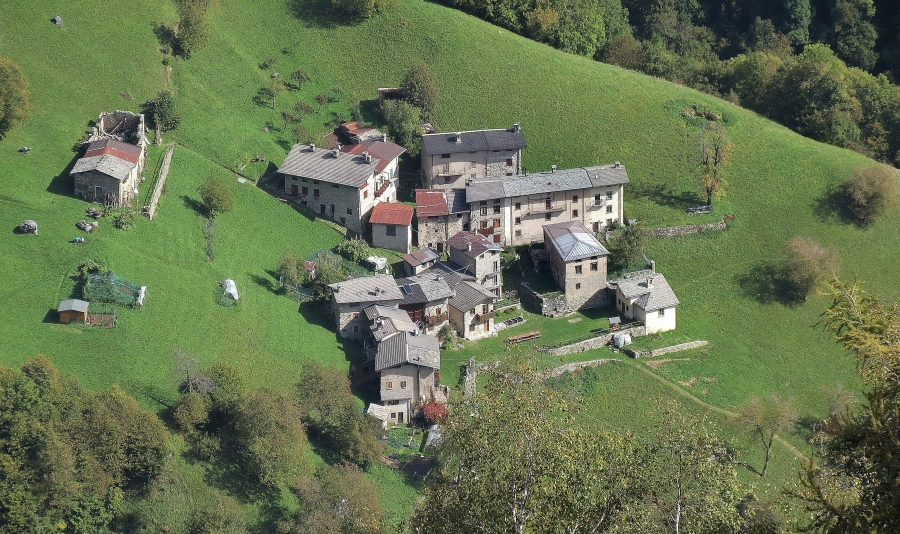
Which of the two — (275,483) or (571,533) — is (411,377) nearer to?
(275,483)

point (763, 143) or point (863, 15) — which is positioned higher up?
point (863, 15)

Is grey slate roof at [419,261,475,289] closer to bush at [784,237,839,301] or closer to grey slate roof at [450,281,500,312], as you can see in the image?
grey slate roof at [450,281,500,312]

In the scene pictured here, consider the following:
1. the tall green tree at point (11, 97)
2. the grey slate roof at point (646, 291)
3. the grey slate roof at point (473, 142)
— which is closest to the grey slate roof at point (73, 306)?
the tall green tree at point (11, 97)

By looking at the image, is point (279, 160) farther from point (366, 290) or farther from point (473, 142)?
point (366, 290)

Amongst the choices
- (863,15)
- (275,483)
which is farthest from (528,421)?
(863,15)

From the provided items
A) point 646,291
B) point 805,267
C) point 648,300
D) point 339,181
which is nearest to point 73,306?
point 339,181

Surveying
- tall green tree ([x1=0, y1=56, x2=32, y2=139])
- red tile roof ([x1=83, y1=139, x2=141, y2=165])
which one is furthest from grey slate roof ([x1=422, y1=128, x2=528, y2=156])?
tall green tree ([x1=0, y1=56, x2=32, y2=139])

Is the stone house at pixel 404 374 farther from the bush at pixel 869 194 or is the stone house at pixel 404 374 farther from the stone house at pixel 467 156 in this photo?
the bush at pixel 869 194
